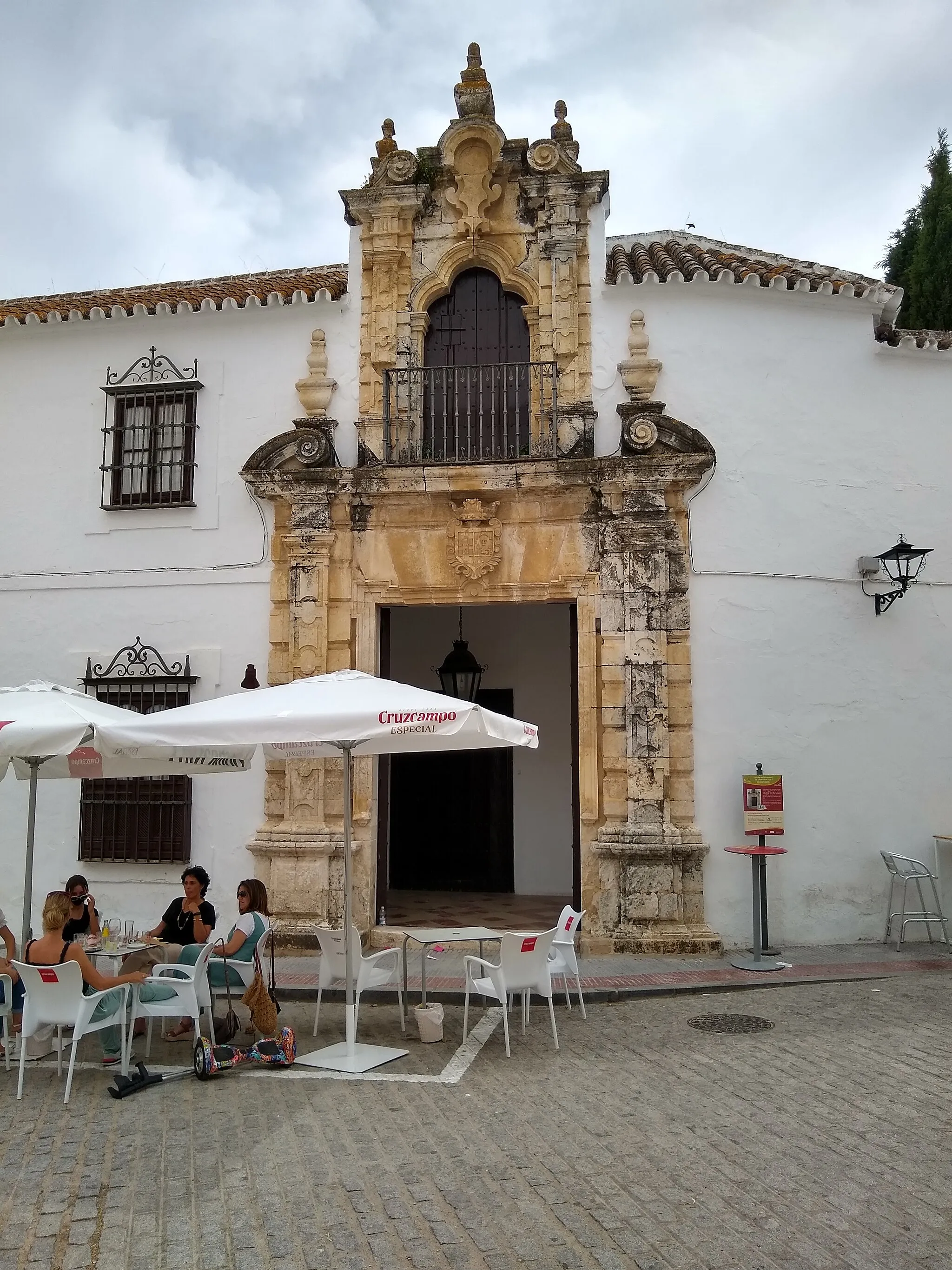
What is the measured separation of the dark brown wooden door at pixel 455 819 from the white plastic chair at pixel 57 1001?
25.8ft

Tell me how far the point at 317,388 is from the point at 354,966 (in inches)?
227

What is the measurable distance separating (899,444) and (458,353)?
446cm

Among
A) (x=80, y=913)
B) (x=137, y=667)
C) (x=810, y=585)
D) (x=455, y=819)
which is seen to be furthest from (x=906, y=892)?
(x=137, y=667)

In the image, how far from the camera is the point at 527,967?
650 cm

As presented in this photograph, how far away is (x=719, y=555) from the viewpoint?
9672 millimetres

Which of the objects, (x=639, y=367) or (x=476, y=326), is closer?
A: (x=639, y=367)

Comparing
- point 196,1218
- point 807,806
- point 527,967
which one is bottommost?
point 196,1218

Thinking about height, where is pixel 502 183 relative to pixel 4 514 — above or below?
above

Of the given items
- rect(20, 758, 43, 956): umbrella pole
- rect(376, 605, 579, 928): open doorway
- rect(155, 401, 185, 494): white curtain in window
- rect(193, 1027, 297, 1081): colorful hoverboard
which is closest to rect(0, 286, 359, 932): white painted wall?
rect(155, 401, 185, 494): white curtain in window

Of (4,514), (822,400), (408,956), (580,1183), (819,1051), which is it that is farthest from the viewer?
(4,514)

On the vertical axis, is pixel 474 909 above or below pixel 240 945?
below

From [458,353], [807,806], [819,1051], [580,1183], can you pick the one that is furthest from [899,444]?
[580,1183]

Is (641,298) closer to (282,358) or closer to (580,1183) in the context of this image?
(282,358)

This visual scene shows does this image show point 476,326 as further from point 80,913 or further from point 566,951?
point 80,913
